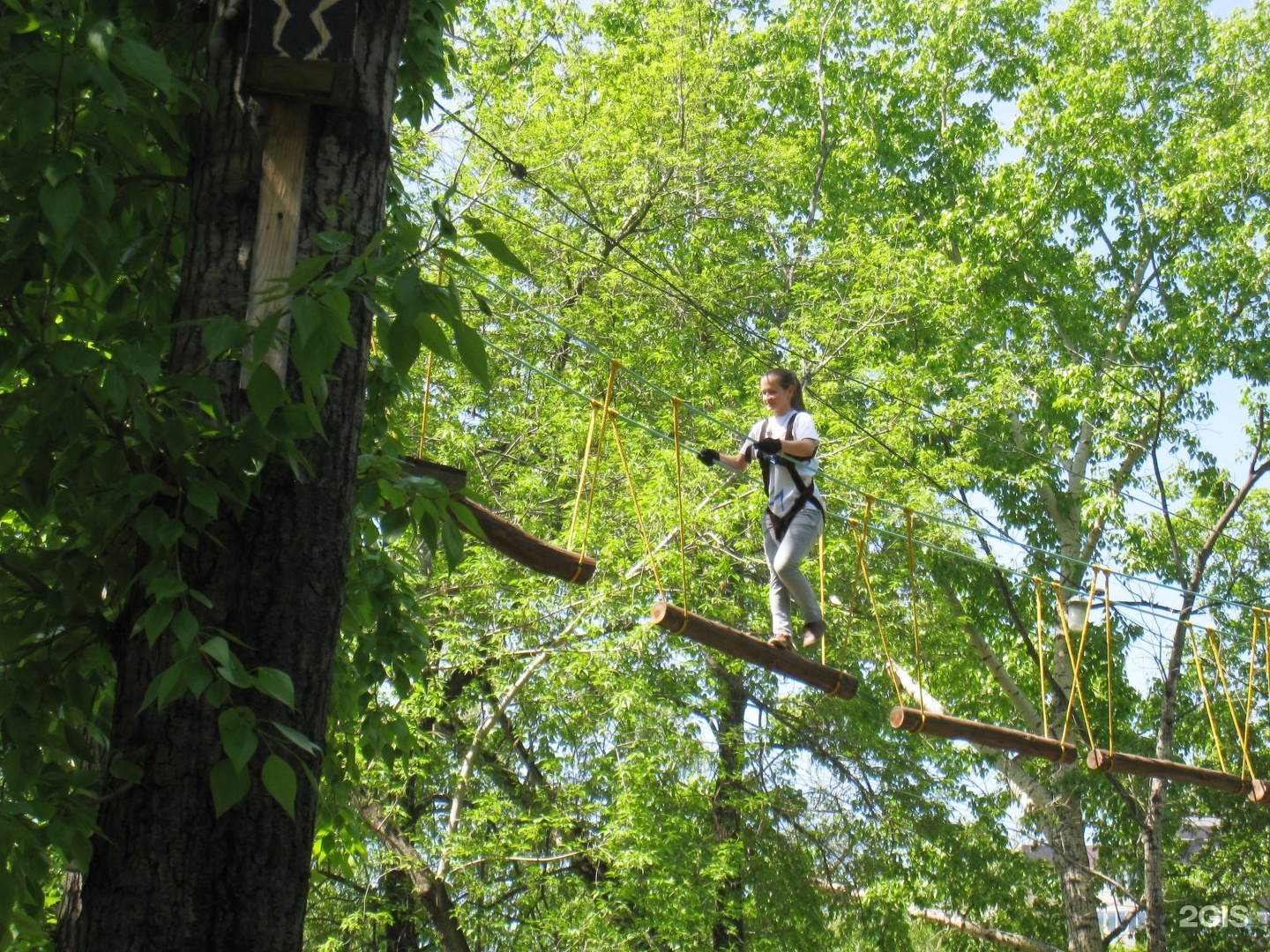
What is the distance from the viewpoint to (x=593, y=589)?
10.6 meters

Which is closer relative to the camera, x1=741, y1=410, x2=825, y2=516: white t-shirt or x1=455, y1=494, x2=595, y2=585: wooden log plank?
x1=455, y1=494, x2=595, y2=585: wooden log plank

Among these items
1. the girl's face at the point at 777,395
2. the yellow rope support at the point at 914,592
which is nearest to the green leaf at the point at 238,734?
the girl's face at the point at 777,395

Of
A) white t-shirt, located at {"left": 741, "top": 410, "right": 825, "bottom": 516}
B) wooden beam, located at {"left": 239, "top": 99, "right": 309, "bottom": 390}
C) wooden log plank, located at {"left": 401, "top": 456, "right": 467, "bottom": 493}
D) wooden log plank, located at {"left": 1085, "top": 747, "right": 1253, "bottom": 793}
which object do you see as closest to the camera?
wooden beam, located at {"left": 239, "top": 99, "right": 309, "bottom": 390}

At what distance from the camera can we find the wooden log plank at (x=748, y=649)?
586 cm

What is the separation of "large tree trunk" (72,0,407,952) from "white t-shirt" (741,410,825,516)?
3.66 m

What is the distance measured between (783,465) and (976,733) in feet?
6.43

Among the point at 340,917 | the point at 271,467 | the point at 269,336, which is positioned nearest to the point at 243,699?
the point at 271,467

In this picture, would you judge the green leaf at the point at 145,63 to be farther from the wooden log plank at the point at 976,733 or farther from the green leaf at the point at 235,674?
the wooden log plank at the point at 976,733

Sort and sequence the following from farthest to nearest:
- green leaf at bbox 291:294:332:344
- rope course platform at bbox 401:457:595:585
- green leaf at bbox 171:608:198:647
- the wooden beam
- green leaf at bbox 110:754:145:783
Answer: rope course platform at bbox 401:457:595:585
the wooden beam
green leaf at bbox 110:754:145:783
green leaf at bbox 171:608:198:647
green leaf at bbox 291:294:332:344

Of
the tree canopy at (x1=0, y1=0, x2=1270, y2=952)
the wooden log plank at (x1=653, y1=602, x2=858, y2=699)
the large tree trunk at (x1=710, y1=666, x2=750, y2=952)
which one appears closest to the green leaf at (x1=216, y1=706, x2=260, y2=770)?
the tree canopy at (x1=0, y1=0, x2=1270, y2=952)

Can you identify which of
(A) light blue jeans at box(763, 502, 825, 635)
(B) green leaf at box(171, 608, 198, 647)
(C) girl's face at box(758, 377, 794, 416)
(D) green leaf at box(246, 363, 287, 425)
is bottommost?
(B) green leaf at box(171, 608, 198, 647)

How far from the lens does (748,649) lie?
20.3 ft

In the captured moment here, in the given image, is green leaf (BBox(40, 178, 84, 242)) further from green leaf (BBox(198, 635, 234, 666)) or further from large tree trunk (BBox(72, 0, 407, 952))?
green leaf (BBox(198, 635, 234, 666))

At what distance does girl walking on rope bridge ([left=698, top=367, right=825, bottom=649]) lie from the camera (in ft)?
20.2
